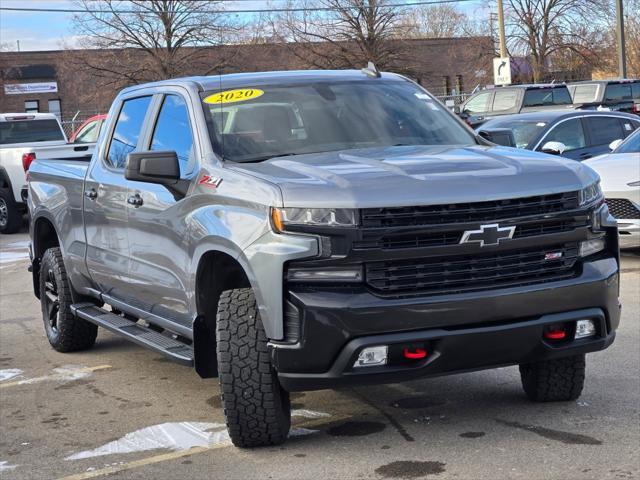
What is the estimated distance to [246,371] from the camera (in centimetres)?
470

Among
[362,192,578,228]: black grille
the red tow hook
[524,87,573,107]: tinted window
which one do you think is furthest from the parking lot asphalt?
[524,87,573,107]: tinted window

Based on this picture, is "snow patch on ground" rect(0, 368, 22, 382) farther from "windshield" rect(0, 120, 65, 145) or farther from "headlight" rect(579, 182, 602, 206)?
"windshield" rect(0, 120, 65, 145)

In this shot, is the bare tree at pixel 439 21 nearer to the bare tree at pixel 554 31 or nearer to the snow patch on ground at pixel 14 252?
the bare tree at pixel 554 31

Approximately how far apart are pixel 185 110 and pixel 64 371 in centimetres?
242

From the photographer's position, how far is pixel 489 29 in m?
52.4

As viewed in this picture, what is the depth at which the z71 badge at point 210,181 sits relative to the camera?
16.8 ft

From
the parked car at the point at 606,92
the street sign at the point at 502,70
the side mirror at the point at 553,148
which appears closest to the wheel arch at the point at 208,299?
the side mirror at the point at 553,148

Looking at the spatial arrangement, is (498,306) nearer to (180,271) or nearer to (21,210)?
(180,271)

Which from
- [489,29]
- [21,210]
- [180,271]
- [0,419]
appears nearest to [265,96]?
[180,271]

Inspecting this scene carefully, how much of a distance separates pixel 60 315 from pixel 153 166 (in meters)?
2.74

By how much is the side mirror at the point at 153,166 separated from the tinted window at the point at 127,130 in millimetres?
1123

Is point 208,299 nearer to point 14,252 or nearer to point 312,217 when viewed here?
point 312,217

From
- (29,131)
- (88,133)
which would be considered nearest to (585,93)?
(88,133)

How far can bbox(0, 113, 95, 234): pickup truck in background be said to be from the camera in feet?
56.4
